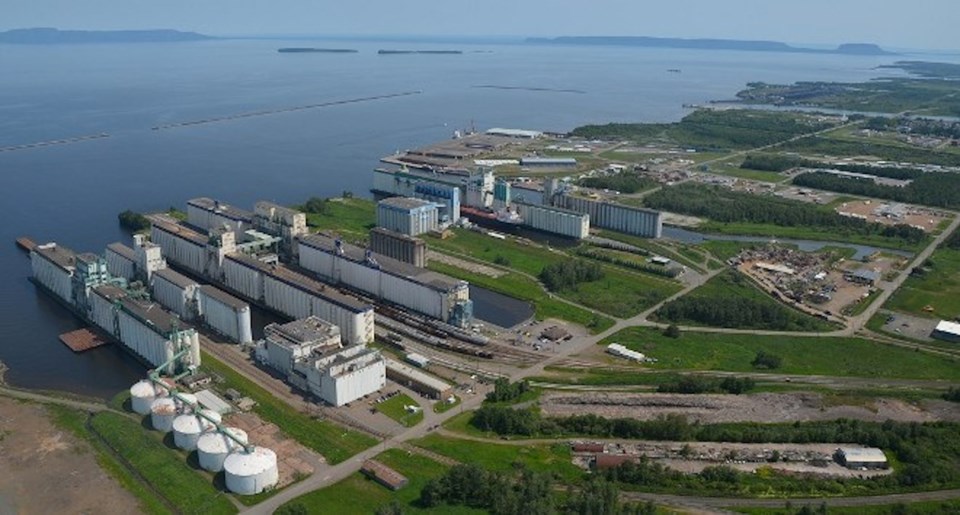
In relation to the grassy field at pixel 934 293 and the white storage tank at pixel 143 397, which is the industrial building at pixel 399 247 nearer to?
the white storage tank at pixel 143 397

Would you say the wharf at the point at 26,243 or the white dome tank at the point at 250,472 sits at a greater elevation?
the wharf at the point at 26,243

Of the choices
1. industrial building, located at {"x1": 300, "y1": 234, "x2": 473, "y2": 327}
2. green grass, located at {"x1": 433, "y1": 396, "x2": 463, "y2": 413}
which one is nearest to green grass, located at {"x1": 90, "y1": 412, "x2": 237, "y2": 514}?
green grass, located at {"x1": 433, "y1": 396, "x2": 463, "y2": 413}

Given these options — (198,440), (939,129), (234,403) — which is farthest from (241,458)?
(939,129)

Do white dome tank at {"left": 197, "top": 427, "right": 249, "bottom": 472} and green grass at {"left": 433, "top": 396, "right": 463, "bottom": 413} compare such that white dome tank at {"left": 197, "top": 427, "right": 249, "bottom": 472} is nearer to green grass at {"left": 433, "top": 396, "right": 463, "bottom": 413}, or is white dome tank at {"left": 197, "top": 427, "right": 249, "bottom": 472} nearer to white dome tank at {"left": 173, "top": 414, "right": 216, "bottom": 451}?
white dome tank at {"left": 173, "top": 414, "right": 216, "bottom": 451}

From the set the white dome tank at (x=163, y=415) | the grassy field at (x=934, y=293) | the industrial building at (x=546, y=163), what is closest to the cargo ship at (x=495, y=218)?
the industrial building at (x=546, y=163)

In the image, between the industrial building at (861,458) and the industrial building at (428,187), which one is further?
the industrial building at (428,187)

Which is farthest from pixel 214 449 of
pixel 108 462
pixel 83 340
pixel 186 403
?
pixel 83 340

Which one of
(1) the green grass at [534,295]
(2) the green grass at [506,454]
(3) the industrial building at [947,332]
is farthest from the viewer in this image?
(1) the green grass at [534,295]
